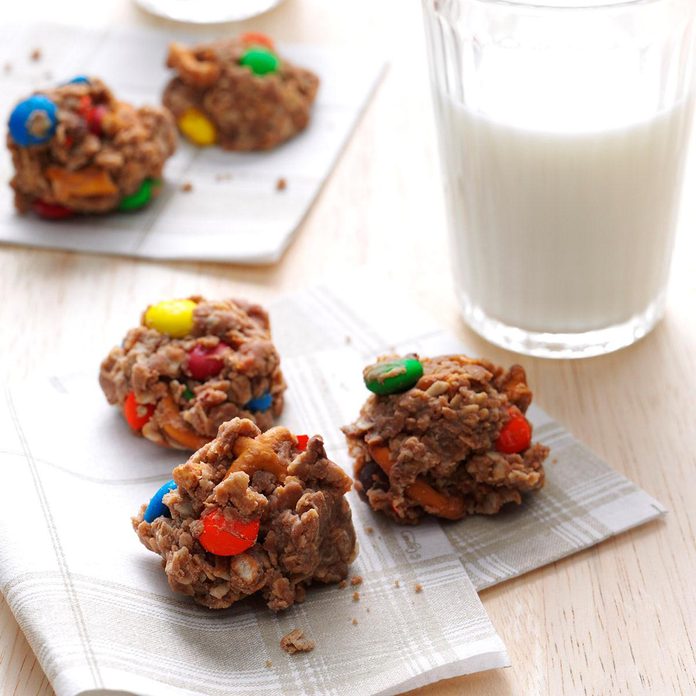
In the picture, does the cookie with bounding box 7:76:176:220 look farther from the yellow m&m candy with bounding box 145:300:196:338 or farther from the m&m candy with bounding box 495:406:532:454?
the m&m candy with bounding box 495:406:532:454

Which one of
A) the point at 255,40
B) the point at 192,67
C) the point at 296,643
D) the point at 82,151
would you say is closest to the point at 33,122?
the point at 82,151

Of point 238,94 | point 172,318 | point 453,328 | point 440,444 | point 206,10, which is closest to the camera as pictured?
point 440,444

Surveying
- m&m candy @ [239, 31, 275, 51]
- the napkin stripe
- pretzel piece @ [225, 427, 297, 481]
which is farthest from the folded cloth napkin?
m&m candy @ [239, 31, 275, 51]

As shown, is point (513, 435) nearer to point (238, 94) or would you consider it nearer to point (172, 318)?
point (172, 318)

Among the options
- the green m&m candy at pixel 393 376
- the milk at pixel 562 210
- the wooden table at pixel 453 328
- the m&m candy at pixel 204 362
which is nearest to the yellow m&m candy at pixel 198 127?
the wooden table at pixel 453 328

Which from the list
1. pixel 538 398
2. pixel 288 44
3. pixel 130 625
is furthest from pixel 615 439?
pixel 288 44

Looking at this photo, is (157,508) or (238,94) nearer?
(157,508)
